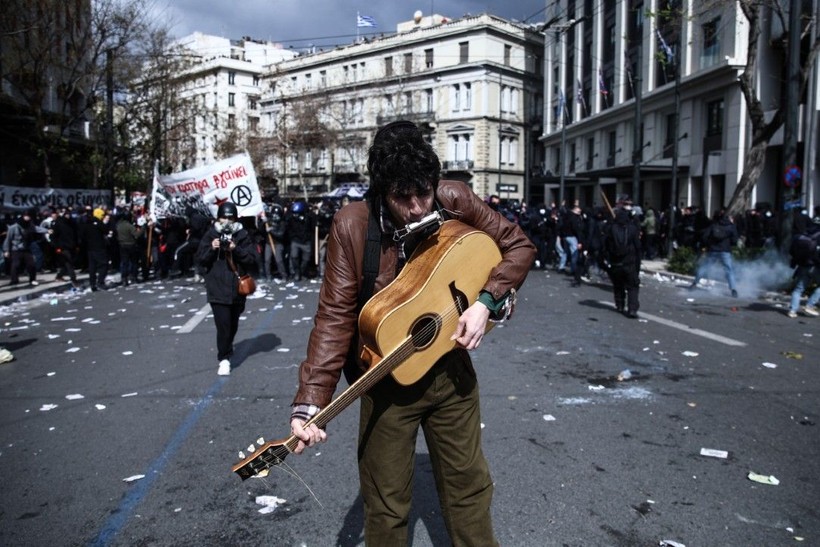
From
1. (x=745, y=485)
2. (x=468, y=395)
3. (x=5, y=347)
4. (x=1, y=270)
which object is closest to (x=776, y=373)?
(x=745, y=485)

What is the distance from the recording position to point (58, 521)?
145 inches

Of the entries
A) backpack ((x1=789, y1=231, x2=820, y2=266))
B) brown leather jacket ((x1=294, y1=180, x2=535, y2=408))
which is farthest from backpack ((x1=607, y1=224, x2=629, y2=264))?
brown leather jacket ((x1=294, y1=180, x2=535, y2=408))

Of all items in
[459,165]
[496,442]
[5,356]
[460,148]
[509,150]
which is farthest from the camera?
[509,150]

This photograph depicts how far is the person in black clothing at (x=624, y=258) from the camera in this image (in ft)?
34.2

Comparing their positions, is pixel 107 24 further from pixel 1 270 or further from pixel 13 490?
pixel 13 490

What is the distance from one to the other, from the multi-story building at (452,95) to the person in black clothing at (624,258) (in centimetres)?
4696

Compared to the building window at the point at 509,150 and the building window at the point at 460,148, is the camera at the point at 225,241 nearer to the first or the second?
the building window at the point at 460,148

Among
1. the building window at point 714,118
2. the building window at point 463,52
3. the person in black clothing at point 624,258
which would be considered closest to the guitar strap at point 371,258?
the person in black clothing at point 624,258

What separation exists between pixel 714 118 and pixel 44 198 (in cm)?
2752

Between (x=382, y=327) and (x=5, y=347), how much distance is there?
27.6 feet

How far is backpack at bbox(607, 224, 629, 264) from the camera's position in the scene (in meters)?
10.6

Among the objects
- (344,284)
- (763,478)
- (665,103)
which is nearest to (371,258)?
(344,284)

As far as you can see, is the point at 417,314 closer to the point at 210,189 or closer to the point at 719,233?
the point at 719,233

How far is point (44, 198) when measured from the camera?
20.6 meters
